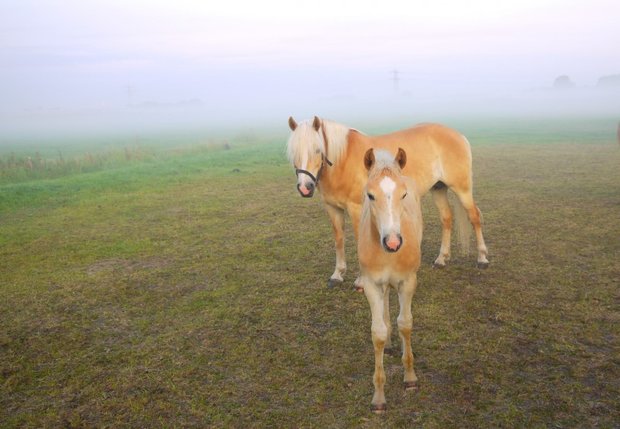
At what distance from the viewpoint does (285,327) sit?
5.33 m

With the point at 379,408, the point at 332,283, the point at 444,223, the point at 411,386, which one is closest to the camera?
the point at 379,408

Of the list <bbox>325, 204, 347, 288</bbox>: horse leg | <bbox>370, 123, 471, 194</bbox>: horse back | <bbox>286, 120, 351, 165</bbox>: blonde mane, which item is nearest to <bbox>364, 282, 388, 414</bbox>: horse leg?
<bbox>286, 120, 351, 165</bbox>: blonde mane

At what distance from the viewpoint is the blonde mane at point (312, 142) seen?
5816 millimetres

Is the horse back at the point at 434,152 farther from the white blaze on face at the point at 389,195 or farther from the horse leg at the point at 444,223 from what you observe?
the white blaze on face at the point at 389,195

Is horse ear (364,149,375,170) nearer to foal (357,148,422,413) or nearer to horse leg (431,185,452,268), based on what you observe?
foal (357,148,422,413)

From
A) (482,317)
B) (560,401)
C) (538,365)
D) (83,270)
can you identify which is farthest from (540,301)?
(83,270)

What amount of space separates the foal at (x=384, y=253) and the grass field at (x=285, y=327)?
0.36 m

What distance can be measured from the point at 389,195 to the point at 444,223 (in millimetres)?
4176

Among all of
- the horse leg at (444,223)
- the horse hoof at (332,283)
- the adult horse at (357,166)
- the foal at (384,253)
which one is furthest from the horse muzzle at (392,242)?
the horse leg at (444,223)

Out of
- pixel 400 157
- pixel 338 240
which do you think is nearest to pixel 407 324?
pixel 400 157

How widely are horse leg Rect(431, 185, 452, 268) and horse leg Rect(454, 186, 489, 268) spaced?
346mm

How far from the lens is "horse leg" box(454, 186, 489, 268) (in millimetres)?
7004

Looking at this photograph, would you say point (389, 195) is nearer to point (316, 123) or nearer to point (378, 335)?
point (378, 335)

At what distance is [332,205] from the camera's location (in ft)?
21.6
